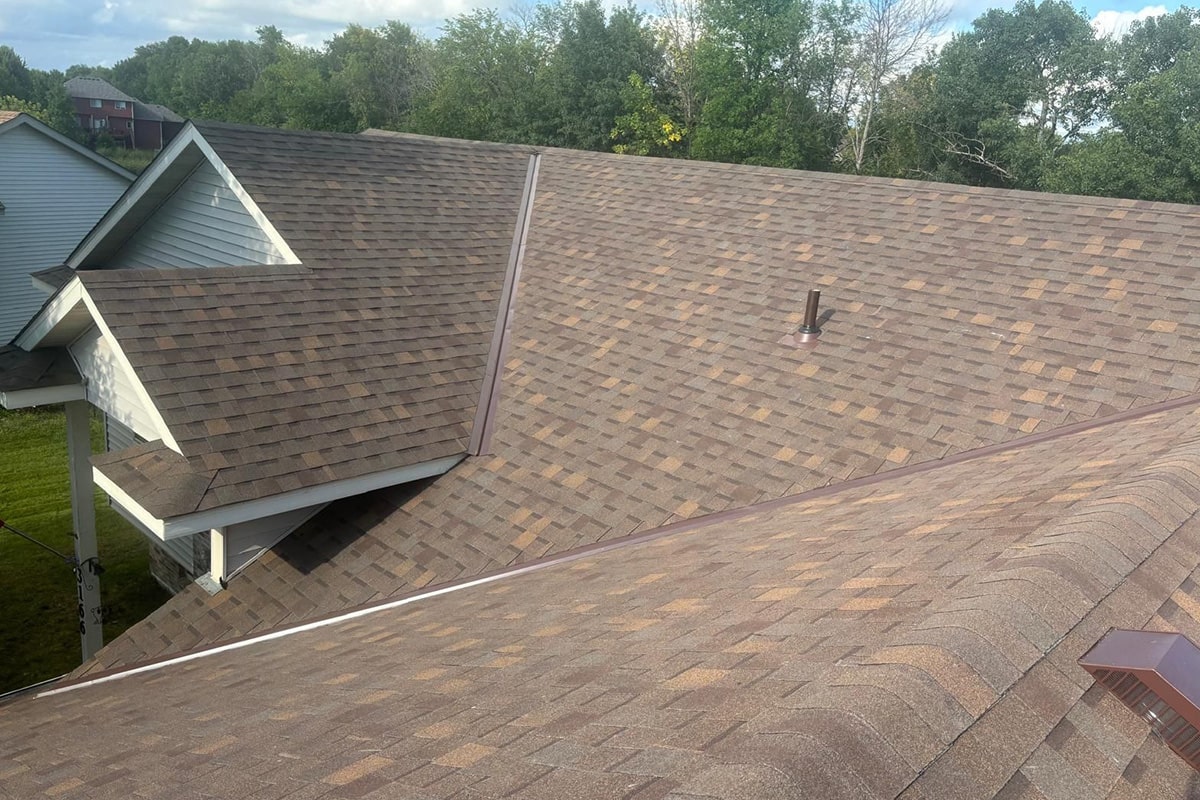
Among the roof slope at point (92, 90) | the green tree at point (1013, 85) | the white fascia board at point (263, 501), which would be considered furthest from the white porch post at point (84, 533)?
the roof slope at point (92, 90)

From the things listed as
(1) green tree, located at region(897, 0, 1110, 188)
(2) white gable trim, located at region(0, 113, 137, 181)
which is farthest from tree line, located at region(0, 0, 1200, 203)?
(2) white gable trim, located at region(0, 113, 137, 181)

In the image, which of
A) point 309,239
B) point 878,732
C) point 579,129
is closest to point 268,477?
point 309,239

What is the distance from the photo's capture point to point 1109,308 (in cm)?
681

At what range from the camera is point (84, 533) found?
872 centimetres

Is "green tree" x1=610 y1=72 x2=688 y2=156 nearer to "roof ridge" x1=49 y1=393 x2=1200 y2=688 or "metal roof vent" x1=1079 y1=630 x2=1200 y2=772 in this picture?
"roof ridge" x1=49 y1=393 x2=1200 y2=688

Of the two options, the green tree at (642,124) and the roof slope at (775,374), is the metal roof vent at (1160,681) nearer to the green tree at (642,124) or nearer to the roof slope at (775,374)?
the roof slope at (775,374)

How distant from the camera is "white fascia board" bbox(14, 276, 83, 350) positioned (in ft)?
23.1

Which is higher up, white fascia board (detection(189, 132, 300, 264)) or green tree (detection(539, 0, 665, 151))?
green tree (detection(539, 0, 665, 151))

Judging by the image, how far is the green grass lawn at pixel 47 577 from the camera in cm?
1078

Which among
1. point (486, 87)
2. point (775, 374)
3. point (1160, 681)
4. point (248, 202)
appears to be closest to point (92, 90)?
point (486, 87)

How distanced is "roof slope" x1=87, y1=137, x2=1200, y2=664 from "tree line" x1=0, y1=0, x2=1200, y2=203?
25.7 meters

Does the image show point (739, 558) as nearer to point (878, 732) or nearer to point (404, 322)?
point (878, 732)

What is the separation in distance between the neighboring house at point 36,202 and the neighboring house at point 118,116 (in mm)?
63540

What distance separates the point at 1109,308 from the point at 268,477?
6899 mm
